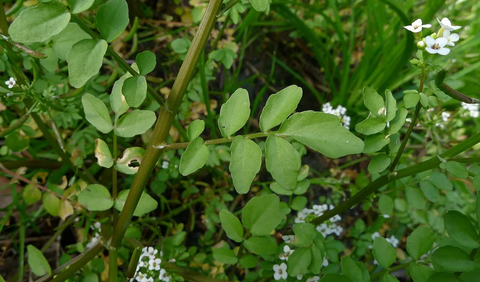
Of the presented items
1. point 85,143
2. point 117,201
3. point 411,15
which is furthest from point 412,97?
point 411,15

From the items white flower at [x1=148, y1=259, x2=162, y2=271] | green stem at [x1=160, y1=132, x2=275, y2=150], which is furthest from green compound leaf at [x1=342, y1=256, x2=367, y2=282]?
white flower at [x1=148, y1=259, x2=162, y2=271]

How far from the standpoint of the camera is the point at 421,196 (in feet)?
3.27

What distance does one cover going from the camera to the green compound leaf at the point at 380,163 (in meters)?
0.89

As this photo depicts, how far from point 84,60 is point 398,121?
674mm

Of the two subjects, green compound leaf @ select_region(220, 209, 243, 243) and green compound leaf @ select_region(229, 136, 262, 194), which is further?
green compound leaf @ select_region(220, 209, 243, 243)

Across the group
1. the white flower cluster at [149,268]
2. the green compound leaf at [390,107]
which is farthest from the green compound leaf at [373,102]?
the white flower cluster at [149,268]

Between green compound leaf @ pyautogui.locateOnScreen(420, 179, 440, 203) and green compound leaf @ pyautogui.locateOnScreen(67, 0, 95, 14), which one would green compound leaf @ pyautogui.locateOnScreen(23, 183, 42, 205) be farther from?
green compound leaf @ pyautogui.locateOnScreen(420, 179, 440, 203)

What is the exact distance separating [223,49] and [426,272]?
111 centimetres

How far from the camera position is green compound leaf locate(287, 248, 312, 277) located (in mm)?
957

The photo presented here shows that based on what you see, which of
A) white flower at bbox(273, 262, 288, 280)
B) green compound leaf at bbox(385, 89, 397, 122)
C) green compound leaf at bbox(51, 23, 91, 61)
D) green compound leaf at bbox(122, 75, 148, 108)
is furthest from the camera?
white flower at bbox(273, 262, 288, 280)

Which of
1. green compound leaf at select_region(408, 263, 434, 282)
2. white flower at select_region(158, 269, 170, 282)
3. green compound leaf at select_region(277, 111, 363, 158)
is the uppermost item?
green compound leaf at select_region(277, 111, 363, 158)

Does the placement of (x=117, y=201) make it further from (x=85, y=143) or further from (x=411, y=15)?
(x=411, y=15)

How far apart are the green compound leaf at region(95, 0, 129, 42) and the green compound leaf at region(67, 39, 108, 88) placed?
0.08 feet

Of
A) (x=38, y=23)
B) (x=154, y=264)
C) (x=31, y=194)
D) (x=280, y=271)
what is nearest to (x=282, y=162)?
(x=38, y=23)
